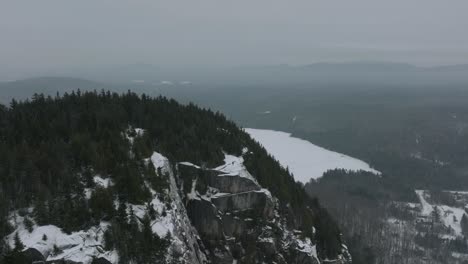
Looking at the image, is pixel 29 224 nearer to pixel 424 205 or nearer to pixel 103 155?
pixel 103 155

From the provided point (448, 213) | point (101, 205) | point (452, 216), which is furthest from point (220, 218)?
point (448, 213)

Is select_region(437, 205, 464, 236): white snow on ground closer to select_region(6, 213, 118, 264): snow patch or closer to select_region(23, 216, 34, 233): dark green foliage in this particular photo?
select_region(6, 213, 118, 264): snow patch

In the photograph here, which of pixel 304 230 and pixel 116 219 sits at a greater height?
pixel 116 219

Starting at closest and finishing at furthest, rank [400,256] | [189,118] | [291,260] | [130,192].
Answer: [130,192] → [291,260] → [189,118] → [400,256]

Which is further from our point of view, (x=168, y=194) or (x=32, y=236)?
(x=168, y=194)

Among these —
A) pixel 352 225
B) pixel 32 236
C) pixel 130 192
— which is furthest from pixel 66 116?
pixel 352 225

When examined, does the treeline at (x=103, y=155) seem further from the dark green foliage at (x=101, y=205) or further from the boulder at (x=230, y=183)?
the boulder at (x=230, y=183)

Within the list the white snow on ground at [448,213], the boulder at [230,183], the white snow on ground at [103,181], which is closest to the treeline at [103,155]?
the white snow on ground at [103,181]

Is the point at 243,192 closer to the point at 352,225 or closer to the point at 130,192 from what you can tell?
the point at 130,192
